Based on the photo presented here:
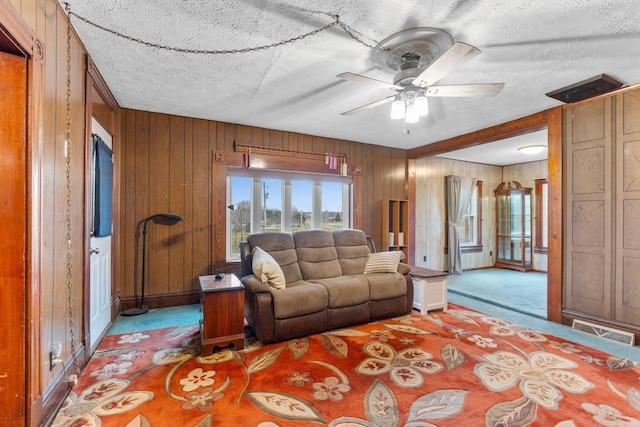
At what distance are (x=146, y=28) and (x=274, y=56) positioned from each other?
917 mm

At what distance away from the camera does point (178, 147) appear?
3992mm

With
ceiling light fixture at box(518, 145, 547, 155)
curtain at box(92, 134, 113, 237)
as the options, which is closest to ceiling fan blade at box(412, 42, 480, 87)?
curtain at box(92, 134, 113, 237)

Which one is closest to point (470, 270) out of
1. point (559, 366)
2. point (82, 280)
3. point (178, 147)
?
point (559, 366)

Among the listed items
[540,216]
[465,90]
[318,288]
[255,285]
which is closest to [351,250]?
[318,288]

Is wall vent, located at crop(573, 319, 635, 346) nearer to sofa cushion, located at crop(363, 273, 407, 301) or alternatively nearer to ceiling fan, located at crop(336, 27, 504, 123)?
sofa cushion, located at crop(363, 273, 407, 301)

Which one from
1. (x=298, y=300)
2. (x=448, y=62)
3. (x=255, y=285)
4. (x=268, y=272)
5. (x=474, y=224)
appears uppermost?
(x=448, y=62)

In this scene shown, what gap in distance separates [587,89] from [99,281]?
5175mm

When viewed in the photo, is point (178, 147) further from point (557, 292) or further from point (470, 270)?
point (470, 270)

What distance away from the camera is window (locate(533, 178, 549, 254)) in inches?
263

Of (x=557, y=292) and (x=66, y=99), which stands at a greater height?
(x=66, y=99)

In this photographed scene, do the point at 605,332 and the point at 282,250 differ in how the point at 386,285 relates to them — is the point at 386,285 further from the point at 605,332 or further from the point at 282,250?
the point at 605,332

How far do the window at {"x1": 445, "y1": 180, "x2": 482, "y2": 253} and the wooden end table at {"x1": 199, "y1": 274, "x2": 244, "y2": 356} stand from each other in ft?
19.0

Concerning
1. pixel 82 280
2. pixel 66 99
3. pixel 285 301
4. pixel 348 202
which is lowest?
pixel 285 301

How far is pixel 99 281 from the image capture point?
2.94 metres
